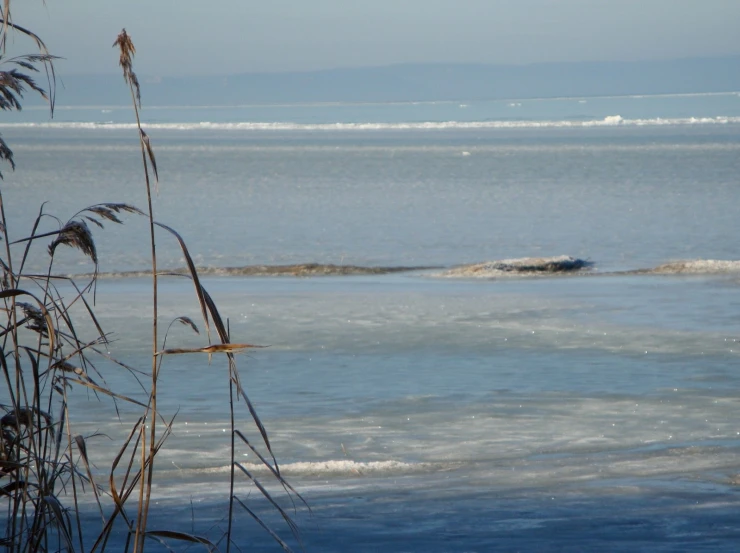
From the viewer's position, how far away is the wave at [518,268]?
13406 mm

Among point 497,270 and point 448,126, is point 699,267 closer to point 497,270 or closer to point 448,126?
point 497,270

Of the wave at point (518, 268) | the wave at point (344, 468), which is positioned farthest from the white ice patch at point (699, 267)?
the wave at point (344, 468)

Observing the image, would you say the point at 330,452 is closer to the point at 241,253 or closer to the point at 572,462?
the point at 572,462

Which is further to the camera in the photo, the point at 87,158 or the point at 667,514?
the point at 87,158

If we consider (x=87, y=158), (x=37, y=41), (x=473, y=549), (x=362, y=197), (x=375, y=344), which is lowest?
(x=473, y=549)

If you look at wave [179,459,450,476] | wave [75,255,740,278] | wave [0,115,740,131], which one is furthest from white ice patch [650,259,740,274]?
wave [0,115,740,131]

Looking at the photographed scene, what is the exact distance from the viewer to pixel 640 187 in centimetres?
3288

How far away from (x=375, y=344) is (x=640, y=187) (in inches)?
1003

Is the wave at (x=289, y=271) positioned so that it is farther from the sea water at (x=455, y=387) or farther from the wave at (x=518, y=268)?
the wave at (x=518, y=268)

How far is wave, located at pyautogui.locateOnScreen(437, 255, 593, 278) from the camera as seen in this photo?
13406 mm

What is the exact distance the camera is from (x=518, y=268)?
13547 mm

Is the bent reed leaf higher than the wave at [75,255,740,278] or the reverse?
the reverse

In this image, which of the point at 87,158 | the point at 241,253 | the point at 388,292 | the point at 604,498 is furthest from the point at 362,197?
the point at 87,158

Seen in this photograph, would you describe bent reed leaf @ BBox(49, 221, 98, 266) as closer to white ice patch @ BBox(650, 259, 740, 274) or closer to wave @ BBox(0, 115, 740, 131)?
white ice patch @ BBox(650, 259, 740, 274)
